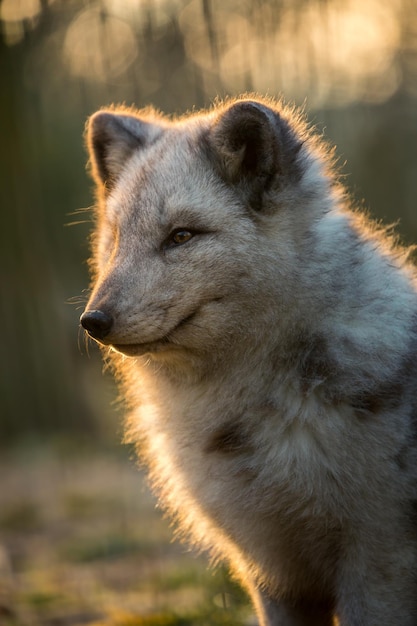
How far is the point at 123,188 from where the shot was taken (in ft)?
14.0

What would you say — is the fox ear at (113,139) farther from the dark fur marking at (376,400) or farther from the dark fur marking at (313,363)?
the dark fur marking at (376,400)

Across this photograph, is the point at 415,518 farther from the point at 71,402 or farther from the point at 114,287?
the point at 71,402

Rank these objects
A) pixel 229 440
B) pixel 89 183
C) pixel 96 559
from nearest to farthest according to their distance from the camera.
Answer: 1. pixel 229 440
2. pixel 96 559
3. pixel 89 183

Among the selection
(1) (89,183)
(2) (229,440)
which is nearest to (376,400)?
(2) (229,440)

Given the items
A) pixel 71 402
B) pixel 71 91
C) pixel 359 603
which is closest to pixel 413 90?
pixel 71 91

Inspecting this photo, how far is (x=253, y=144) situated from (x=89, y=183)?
9.97 meters

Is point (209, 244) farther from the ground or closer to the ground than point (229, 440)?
farther from the ground

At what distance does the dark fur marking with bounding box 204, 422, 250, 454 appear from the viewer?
378 centimetres

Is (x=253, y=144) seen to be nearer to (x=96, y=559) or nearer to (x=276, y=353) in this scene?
(x=276, y=353)

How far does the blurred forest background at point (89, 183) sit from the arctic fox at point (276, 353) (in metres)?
0.95

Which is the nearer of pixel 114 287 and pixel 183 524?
pixel 114 287

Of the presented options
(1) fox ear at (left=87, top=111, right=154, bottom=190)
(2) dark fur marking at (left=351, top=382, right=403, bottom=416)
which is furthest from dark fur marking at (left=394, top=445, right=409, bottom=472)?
(1) fox ear at (left=87, top=111, right=154, bottom=190)

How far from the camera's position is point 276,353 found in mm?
3789

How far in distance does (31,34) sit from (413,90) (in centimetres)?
890
